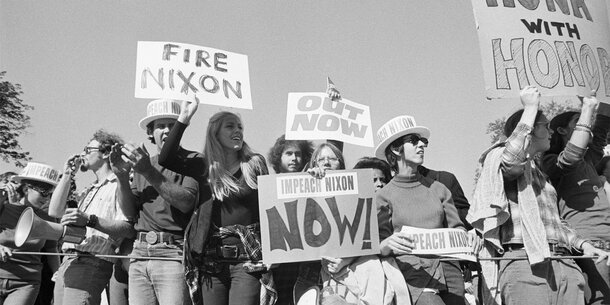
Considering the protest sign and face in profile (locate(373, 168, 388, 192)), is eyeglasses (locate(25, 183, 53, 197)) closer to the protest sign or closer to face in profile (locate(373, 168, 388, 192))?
face in profile (locate(373, 168, 388, 192))

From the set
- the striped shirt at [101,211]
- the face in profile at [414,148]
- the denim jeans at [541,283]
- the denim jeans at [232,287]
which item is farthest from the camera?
the striped shirt at [101,211]

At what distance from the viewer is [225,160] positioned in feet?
19.9

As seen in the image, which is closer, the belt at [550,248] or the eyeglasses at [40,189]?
the belt at [550,248]

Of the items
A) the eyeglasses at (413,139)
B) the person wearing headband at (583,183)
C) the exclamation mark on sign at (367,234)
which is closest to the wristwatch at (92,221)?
the exclamation mark on sign at (367,234)

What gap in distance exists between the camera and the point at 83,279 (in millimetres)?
6438

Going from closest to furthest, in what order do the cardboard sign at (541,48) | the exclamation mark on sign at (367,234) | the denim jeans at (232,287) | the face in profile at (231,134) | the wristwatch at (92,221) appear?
the exclamation mark on sign at (367,234) → the denim jeans at (232,287) → the cardboard sign at (541,48) → the face in profile at (231,134) → the wristwatch at (92,221)

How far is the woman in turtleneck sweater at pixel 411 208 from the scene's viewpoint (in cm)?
517

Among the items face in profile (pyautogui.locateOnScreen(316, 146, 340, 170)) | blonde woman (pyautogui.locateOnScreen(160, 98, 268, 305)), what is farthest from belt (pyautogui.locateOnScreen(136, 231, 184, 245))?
face in profile (pyautogui.locateOnScreen(316, 146, 340, 170))

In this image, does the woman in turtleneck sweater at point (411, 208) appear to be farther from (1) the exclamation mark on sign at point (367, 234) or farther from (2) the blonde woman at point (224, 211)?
(2) the blonde woman at point (224, 211)

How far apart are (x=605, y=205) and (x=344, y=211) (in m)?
2.29

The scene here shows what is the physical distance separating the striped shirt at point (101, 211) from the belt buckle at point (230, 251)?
1.31 meters

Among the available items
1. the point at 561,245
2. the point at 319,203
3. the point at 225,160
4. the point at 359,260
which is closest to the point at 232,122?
the point at 225,160

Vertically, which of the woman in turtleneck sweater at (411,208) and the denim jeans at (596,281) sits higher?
the woman in turtleneck sweater at (411,208)

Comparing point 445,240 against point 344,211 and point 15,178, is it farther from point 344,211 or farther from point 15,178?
point 15,178
